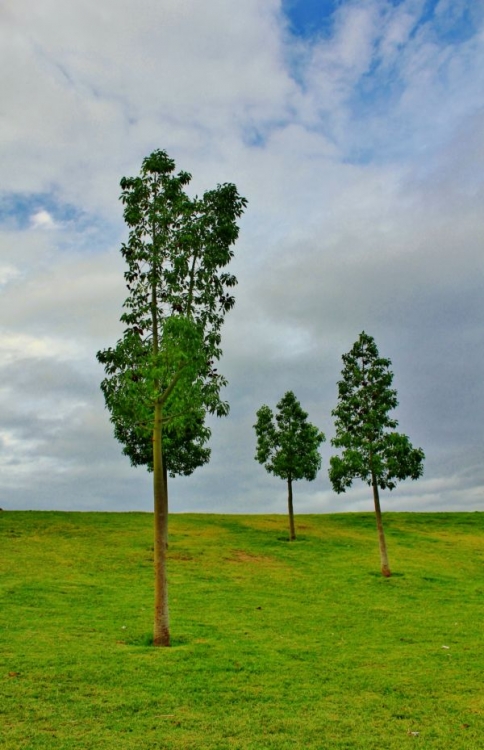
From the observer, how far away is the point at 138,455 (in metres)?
53.0

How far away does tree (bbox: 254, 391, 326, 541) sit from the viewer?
57.1 m

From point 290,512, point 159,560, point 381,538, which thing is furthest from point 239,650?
point 290,512

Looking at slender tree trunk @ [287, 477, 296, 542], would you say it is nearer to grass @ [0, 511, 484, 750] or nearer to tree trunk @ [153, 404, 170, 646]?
grass @ [0, 511, 484, 750]

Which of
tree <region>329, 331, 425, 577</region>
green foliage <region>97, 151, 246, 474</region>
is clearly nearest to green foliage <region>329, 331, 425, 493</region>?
tree <region>329, 331, 425, 577</region>

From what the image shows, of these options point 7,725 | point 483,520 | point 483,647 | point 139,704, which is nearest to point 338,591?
point 483,647

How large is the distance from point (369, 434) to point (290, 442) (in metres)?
14.9

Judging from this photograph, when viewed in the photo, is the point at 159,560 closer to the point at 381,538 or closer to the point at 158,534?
the point at 158,534

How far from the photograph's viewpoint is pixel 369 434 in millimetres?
44094

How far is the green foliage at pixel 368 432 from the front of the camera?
141 ft

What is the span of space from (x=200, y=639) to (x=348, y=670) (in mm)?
6110

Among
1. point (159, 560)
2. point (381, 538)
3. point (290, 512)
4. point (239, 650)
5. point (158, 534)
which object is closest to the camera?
point (239, 650)

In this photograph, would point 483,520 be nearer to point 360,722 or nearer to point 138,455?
point 138,455

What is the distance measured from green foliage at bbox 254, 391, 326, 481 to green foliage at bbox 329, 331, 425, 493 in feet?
41.9

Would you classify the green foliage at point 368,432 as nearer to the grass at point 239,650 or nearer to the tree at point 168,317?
the grass at point 239,650
